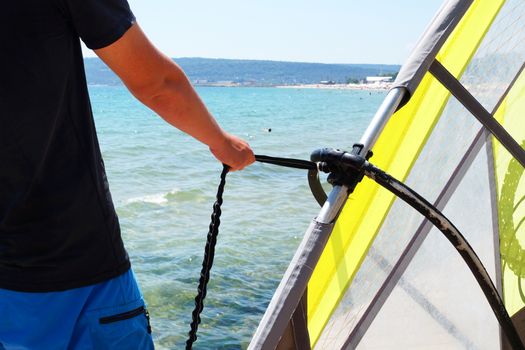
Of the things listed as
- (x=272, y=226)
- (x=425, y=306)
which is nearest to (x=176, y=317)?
(x=272, y=226)

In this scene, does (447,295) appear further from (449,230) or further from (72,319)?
(72,319)

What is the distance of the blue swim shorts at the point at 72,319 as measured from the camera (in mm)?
1715

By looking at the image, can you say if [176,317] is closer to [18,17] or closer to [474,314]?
[474,314]

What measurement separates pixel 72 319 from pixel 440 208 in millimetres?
1173

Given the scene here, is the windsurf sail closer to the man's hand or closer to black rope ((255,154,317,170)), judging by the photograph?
black rope ((255,154,317,170))

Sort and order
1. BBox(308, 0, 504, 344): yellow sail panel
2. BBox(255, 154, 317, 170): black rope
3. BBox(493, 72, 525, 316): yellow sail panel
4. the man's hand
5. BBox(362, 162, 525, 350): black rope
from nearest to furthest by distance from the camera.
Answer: BBox(362, 162, 525, 350): black rope → the man's hand → BBox(255, 154, 317, 170): black rope → BBox(308, 0, 504, 344): yellow sail panel → BBox(493, 72, 525, 316): yellow sail panel

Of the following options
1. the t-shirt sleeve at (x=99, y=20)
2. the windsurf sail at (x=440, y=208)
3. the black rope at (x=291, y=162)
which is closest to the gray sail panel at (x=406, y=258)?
the windsurf sail at (x=440, y=208)

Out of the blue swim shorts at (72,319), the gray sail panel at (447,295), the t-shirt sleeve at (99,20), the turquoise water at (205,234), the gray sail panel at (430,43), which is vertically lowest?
the turquoise water at (205,234)

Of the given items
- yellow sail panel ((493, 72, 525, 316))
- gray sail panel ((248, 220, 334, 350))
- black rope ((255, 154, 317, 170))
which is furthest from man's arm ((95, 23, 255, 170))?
yellow sail panel ((493, 72, 525, 316))

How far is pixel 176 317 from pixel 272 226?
4706mm

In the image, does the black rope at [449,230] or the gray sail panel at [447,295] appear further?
the gray sail panel at [447,295]

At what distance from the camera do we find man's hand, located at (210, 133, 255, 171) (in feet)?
6.12

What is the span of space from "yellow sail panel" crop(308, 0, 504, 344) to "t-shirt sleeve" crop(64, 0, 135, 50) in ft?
3.11

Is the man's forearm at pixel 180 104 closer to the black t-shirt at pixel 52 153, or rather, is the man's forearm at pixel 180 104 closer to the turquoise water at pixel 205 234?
the black t-shirt at pixel 52 153
